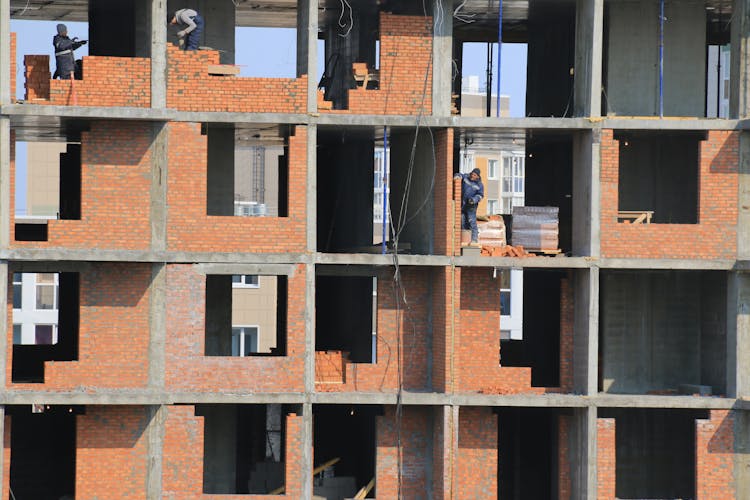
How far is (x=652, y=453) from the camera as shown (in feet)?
109

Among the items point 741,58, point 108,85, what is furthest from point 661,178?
point 108,85

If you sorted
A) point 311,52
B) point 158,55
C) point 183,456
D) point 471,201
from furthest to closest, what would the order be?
point 471,201 < point 311,52 < point 183,456 < point 158,55

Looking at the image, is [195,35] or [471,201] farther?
[471,201]

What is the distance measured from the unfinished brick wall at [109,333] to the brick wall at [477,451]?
663 centimetres

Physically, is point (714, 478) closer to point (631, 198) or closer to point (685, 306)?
point (685, 306)

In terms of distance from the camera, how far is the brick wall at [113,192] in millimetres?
29375

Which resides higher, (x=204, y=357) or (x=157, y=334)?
(x=157, y=334)

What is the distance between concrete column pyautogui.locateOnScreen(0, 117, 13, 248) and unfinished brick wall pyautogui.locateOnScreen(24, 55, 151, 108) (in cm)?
97

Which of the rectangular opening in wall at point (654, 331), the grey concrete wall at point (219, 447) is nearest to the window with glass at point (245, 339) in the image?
the grey concrete wall at point (219, 447)

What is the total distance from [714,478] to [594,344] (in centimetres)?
371

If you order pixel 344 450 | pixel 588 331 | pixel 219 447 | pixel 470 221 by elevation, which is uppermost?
pixel 470 221

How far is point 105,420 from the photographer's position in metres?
29.5

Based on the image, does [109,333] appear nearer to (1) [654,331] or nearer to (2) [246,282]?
(1) [654,331]

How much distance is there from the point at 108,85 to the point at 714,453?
14.4 meters
